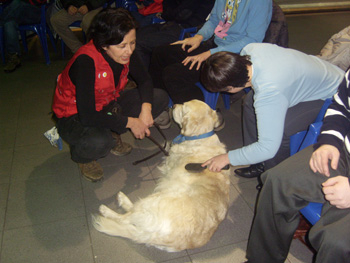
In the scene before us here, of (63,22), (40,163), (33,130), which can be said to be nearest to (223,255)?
(40,163)

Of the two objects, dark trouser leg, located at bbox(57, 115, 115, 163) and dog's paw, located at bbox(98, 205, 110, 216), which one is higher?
dark trouser leg, located at bbox(57, 115, 115, 163)

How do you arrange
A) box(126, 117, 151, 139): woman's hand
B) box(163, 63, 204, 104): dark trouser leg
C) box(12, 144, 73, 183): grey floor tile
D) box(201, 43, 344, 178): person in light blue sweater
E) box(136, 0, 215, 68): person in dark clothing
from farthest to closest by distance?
box(136, 0, 215, 68): person in dark clothing < box(163, 63, 204, 104): dark trouser leg < box(12, 144, 73, 183): grey floor tile < box(126, 117, 151, 139): woman's hand < box(201, 43, 344, 178): person in light blue sweater

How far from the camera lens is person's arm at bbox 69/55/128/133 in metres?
1.72

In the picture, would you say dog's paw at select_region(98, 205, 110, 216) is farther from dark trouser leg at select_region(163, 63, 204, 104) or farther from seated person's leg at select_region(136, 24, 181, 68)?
seated person's leg at select_region(136, 24, 181, 68)

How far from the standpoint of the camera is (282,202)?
129cm

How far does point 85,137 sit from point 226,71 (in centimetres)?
110

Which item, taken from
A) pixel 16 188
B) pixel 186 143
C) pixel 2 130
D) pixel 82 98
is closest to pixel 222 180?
pixel 186 143

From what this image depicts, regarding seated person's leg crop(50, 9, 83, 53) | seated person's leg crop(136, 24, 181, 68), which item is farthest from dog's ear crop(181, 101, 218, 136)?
seated person's leg crop(50, 9, 83, 53)

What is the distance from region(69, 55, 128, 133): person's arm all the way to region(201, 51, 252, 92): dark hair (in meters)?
0.76

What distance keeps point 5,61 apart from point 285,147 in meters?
4.35

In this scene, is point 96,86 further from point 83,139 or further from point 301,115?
point 301,115

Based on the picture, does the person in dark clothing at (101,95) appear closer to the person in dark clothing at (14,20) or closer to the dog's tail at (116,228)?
the dog's tail at (116,228)

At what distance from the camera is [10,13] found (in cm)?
414

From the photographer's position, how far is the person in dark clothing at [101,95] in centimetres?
168
